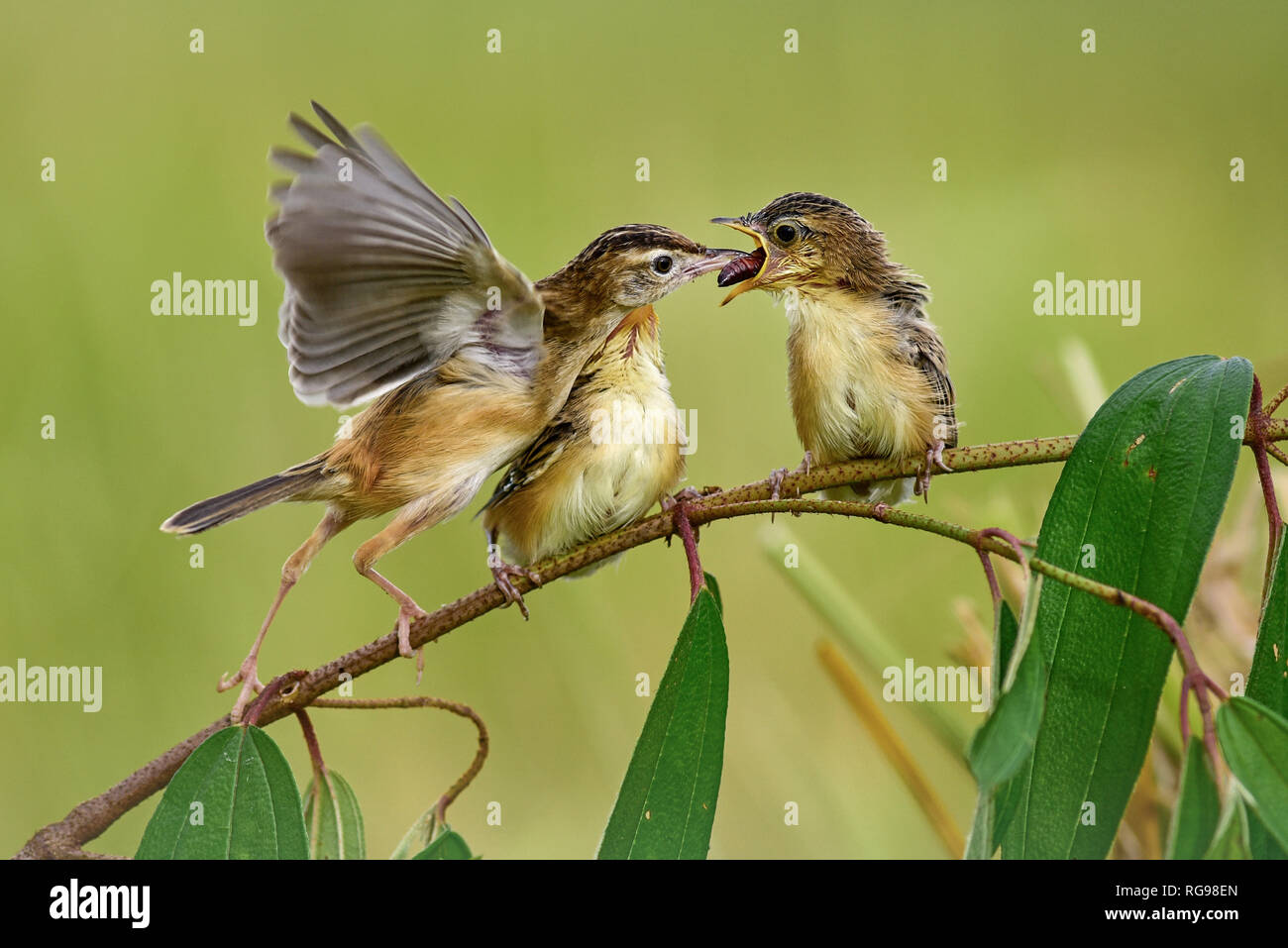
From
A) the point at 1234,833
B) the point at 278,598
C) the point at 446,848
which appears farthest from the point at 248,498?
the point at 1234,833

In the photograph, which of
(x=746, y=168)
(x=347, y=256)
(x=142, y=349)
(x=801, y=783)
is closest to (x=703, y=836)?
(x=347, y=256)

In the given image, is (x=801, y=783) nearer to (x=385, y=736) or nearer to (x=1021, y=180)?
(x=385, y=736)

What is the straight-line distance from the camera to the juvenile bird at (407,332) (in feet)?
4.19

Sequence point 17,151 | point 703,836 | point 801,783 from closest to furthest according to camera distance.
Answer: point 703,836
point 801,783
point 17,151

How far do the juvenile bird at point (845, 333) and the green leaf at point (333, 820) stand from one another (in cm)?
80

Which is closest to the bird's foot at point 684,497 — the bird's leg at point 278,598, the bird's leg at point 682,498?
the bird's leg at point 682,498

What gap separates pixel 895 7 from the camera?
326 centimetres

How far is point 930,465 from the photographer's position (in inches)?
51.8

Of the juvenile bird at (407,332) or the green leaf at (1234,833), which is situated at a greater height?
the juvenile bird at (407,332)

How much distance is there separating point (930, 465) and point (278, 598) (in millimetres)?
815

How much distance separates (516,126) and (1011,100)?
136 cm

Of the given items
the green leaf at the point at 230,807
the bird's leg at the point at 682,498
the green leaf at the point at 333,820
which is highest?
the bird's leg at the point at 682,498

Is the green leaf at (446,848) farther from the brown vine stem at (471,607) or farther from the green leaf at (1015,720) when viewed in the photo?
the green leaf at (1015,720)

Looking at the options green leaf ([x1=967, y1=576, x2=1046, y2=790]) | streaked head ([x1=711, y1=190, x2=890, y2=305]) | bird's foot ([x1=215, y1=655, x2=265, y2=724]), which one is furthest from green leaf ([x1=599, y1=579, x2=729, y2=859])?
streaked head ([x1=711, y1=190, x2=890, y2=305])
